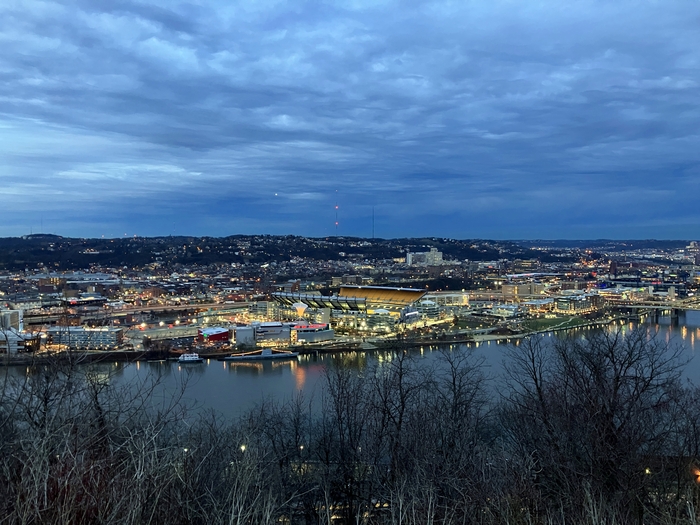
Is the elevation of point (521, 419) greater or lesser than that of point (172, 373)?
greater

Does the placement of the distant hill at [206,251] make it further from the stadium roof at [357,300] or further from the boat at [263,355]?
the boat at [263,355]

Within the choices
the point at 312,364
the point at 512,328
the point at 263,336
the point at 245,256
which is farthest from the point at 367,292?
the point at 245,256

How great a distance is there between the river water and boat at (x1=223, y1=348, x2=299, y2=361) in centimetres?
15

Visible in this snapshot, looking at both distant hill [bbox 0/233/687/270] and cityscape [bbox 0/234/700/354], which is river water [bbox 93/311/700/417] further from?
distant hill [bbox 0/233/687/270]

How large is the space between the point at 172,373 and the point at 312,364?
6.19 ft

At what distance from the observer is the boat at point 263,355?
745 cm

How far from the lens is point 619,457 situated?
69.6 inches

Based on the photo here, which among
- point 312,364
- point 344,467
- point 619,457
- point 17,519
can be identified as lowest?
point 312,364

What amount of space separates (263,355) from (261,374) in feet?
3.33

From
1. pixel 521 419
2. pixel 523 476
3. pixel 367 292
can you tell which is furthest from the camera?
pixel 367 292

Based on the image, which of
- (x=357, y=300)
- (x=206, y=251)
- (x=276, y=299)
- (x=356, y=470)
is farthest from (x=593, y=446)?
(x=206, y=251)

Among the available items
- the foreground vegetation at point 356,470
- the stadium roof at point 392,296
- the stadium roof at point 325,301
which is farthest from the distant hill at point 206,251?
the foreground vegetation at point 356,470

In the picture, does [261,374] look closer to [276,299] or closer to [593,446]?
[593,446]

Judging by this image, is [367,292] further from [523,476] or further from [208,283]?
[523,476]
